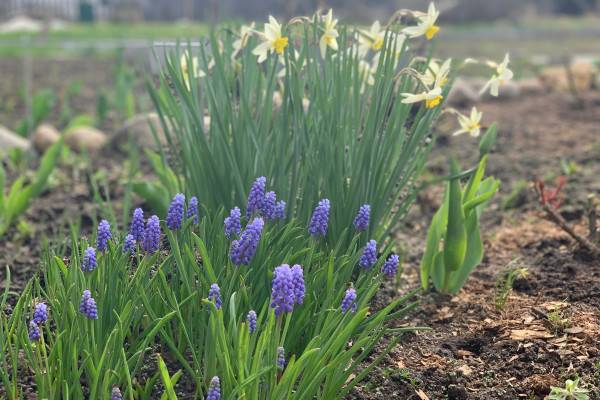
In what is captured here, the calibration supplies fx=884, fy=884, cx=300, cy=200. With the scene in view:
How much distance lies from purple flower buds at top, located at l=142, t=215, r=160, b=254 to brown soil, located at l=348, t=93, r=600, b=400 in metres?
0.64

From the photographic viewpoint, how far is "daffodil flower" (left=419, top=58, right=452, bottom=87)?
255cm

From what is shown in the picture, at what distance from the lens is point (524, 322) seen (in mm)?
2660

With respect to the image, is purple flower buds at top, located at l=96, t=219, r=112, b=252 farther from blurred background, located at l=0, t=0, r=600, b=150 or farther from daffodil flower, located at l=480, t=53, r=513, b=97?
daffodil flower, located at l=480, t=53, r=513, b=97

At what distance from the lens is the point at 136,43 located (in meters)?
12.6

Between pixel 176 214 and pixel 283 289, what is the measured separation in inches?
20.1

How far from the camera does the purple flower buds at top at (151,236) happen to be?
86.7 inches

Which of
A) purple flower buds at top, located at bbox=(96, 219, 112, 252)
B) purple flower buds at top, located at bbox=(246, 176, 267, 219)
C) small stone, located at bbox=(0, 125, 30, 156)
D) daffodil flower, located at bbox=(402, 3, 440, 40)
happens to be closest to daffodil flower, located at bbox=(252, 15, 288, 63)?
daffodil flower, located at bbox=(402, 3, 440, 40)

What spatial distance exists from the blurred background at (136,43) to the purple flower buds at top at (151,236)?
89 centimetres

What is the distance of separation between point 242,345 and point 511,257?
175 cm

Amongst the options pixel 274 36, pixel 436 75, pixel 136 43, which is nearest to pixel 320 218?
pixel 274 36

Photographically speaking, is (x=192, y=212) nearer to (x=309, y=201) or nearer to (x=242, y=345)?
(x=309, y=201)

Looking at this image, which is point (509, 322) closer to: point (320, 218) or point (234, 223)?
point (320, 218)

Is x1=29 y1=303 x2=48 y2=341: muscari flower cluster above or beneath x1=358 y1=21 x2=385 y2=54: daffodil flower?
beneath

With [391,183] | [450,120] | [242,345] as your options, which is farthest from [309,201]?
[450,120]
